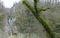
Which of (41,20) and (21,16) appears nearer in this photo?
(41,20)

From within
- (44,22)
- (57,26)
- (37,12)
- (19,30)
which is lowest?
(19,30)

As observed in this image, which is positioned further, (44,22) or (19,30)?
(19,30)

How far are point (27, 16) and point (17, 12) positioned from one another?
1.69 metres

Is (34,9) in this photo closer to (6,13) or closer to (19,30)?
(19,30)

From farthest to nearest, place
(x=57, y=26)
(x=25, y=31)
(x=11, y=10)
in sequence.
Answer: (x=11, y=10) → (x=25, y=31) → (x=57, y=26)

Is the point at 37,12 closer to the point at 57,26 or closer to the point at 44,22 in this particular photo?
the point at 44,22

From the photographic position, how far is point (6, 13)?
18.2 m

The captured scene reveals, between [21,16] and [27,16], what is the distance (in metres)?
0.84

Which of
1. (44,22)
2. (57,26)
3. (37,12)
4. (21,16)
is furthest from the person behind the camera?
(21,16)

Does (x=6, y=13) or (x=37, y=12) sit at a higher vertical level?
(x=37, y=12)

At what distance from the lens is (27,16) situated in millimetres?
14570

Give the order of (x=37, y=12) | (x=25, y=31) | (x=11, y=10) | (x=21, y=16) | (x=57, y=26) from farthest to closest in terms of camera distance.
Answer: (x=11, y=10) < (x=21, y=16) < (x=25, y=31) < (x=57, y=26) < (x=37, y=12)

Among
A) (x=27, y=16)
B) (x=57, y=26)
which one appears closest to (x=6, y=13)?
(x=27, y=16)

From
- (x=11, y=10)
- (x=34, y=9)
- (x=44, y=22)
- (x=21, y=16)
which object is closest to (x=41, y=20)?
(x=44, y=22)
